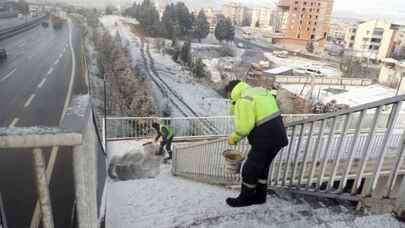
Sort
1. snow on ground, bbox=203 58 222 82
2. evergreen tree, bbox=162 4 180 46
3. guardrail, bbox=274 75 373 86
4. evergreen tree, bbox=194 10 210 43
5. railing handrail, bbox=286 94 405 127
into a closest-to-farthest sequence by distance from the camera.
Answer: railing handrail, bbox=286 94 405 127
guardrail, bbox=274 75 373 86
snow on ground, bbox=203 58 222 82
evergreen tree, bbox=162 4 180 46
evergreen tree, bbox=194 10 210 43

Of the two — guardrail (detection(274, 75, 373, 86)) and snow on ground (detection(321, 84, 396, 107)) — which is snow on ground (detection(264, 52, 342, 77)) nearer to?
guardrail (detection(274, 75, 373, 86))

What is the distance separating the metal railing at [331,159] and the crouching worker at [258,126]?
18.4 inches

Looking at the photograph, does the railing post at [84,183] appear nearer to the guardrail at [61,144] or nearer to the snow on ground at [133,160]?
the guardrail at [61,144]

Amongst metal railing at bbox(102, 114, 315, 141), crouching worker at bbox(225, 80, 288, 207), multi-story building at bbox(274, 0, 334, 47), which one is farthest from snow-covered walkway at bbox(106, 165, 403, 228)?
multi-story building at bbox(274, 0, 334, 47)

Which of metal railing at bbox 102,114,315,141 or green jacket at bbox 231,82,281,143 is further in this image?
metal railing at bbox 102,114,315,141

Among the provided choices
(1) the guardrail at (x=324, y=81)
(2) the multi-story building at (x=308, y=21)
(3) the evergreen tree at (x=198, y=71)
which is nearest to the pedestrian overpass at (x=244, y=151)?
(3) the evergreen tree at (x=198, y=71)

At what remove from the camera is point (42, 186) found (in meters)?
1.42

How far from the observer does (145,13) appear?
60.0 m

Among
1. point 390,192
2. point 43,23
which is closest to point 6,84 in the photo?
point 390,192

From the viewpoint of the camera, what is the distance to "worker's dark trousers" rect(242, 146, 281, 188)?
11.5 feet

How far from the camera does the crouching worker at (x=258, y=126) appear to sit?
3.37 m

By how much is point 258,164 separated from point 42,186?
262cm

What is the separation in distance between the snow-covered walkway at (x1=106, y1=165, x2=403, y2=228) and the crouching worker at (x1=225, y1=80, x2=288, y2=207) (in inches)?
19.5

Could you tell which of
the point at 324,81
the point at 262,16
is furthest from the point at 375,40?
the point at 262,16
